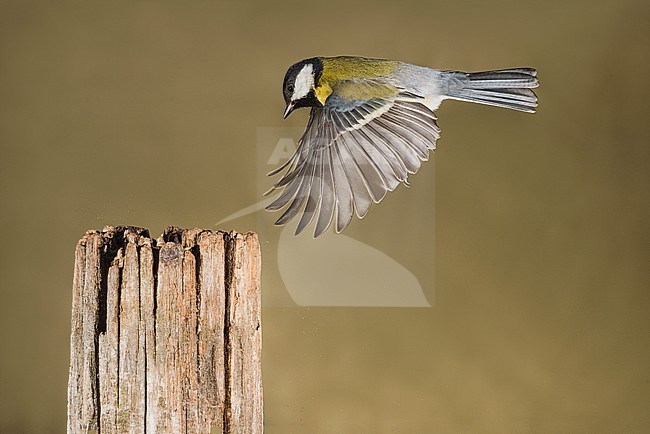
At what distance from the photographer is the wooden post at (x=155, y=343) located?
921 millimetres

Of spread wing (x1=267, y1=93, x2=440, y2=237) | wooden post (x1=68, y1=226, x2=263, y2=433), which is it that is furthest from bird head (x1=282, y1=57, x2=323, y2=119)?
wooden post (x1=68, y1=226, x2=263, y2=433)

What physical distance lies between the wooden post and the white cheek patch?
1.81 feet

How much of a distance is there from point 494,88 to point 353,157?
33 centimetres

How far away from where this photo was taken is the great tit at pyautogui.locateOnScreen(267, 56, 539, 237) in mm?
1249

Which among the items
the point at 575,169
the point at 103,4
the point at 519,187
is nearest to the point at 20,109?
the point at 103,4

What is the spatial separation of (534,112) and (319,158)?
608 mm

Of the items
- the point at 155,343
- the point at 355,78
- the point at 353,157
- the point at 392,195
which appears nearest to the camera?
the point at 155,343

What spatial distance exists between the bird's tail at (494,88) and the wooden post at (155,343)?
65 centimetres

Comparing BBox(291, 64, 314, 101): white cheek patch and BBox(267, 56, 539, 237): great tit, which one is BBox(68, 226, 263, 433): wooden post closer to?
BBox(267, 56, 539, 237): great tit

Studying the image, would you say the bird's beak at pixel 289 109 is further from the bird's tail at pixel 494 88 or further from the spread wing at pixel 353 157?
the bird's tail at pixel 494 88

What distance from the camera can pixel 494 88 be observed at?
1417 millimetres

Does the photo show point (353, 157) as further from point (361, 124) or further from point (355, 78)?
point (355, 78)

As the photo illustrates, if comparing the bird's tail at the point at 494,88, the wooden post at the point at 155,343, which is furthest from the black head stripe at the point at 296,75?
the wooden post at the point at 155,343

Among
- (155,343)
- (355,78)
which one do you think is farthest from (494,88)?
(155,343)
